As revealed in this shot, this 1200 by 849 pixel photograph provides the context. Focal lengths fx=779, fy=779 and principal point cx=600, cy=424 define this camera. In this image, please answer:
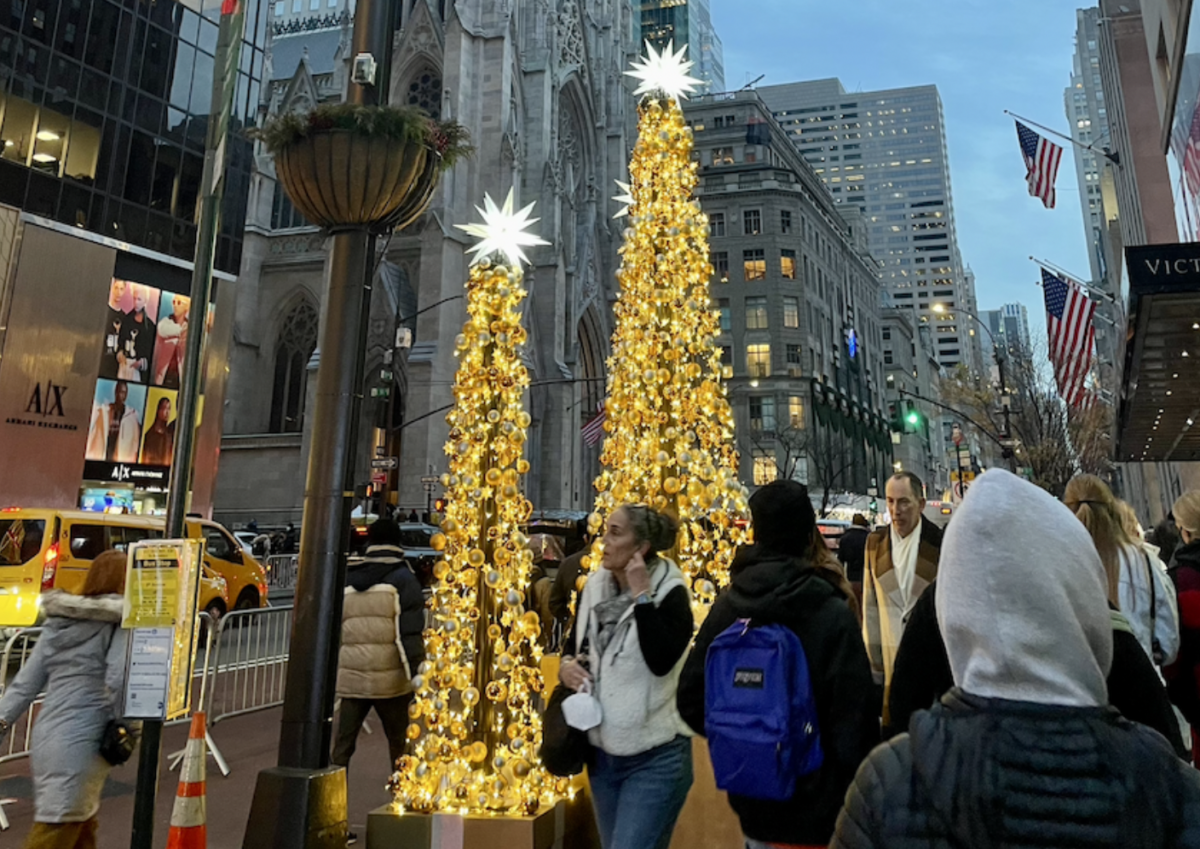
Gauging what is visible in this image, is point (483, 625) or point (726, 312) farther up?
point (726, 312)

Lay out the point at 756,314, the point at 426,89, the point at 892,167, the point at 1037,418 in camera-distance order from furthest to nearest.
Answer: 1. the point at 892,167
2. the point at 756,314
3. the point at 426,89
4. the point at 1037,418

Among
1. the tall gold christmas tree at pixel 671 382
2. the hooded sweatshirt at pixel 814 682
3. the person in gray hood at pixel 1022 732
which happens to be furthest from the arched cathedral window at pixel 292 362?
the person in gray hood at pixel 1022 732

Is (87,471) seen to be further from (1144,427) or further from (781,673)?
(1144,427)

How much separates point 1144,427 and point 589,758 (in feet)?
69.2

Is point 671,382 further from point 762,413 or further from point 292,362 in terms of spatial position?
point 762,413

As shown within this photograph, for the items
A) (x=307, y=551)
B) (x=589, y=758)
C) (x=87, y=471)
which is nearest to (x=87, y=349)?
(x=87, y=471)

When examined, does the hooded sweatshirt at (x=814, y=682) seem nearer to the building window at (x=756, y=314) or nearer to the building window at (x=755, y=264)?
the building window at (x=756, y=314)

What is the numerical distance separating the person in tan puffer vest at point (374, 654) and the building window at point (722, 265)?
6462cm

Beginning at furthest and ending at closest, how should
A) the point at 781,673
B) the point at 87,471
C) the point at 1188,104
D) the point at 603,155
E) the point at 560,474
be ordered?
the point at 603,155, the point at 560,474, the point at 87,471, the point at 1188,104, the point at 781,673

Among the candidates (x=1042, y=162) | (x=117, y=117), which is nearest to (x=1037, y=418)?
(x=1042, y=162)

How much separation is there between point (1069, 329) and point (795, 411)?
44.9 metres

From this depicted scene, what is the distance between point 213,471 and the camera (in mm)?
29047

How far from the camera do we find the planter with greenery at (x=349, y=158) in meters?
5.32

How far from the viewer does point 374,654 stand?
6.17 metres
